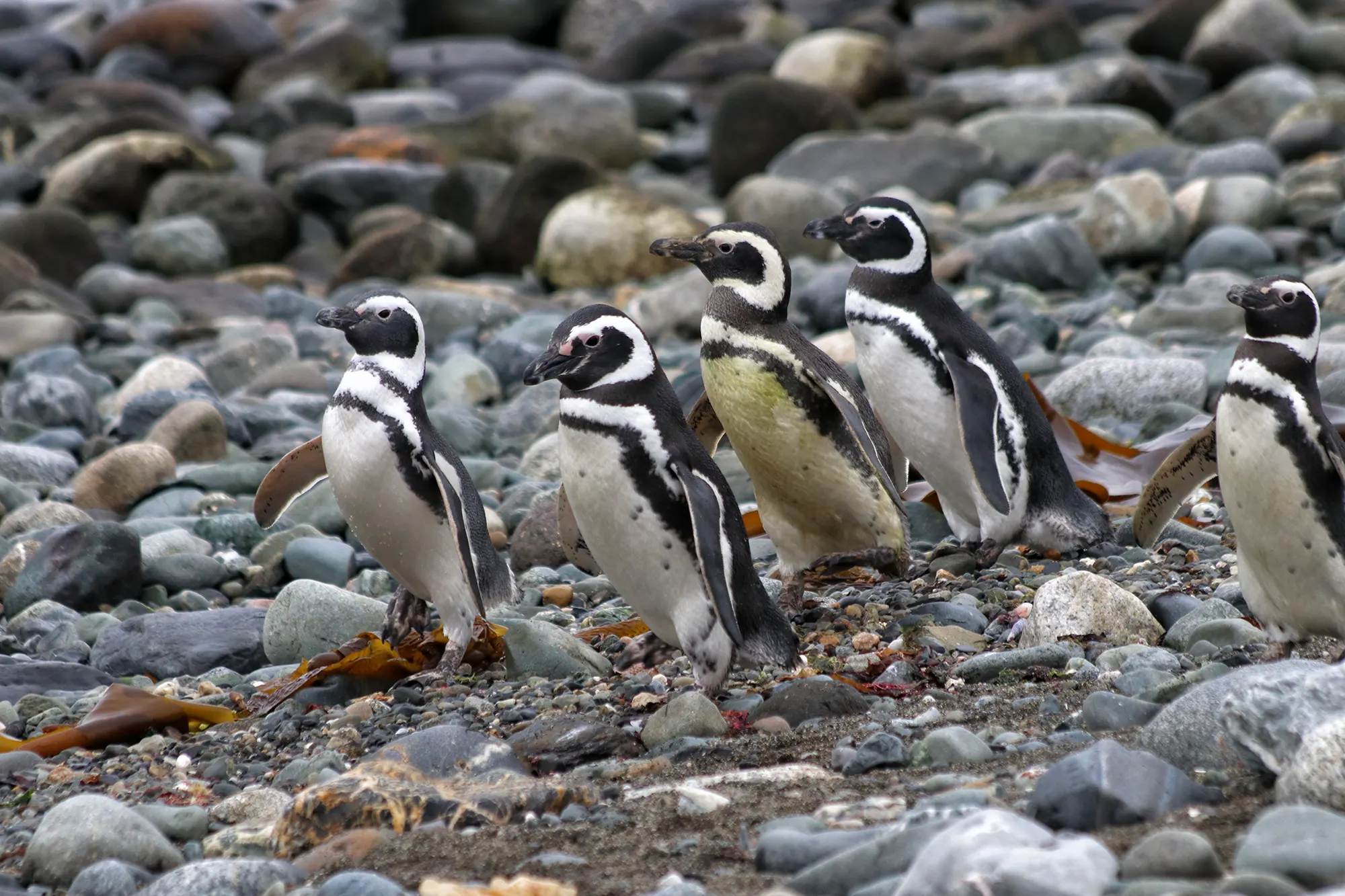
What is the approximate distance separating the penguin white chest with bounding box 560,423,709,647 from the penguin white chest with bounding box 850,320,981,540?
4.86 feet

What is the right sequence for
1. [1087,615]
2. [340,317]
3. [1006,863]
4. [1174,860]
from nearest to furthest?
[1006,863]
[1174,860]
[1087,615]
[340,317]

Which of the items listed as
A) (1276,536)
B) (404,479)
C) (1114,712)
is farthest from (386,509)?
(1276,536)

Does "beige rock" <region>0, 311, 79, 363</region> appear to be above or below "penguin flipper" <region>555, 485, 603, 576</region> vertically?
below

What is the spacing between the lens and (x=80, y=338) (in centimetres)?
1145

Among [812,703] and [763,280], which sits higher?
[763,280]

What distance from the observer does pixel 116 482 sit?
23.7 ft

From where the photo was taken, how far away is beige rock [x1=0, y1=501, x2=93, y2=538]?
6746mm

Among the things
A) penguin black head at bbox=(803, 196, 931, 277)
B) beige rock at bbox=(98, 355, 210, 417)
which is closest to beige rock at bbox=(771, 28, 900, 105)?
beige rock at bbox=(98, 355, 210, 417)

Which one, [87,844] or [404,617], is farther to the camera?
[404,617]

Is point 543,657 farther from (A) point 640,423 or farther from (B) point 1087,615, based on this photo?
(B) point 1087,615

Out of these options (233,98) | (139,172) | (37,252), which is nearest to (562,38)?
(233,98)

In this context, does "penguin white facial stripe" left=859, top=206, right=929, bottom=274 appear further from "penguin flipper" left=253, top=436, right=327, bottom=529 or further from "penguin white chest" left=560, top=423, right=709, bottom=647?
"penguin flipper" left=253, top=436, right=327, bottom=529

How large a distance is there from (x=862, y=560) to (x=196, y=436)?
13.6 ft

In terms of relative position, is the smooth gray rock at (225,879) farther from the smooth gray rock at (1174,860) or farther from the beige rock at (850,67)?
the beige rock at (850,67)
